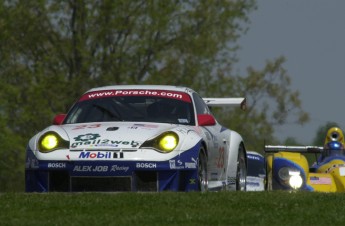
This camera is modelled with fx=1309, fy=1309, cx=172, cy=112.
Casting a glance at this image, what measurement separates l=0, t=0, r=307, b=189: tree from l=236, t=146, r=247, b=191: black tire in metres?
22.2

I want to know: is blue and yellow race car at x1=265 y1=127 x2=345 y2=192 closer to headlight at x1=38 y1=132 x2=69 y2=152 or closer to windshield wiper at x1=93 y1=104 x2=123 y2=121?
windshield wiper at x1=93 y1=104 x2=123 y2=121

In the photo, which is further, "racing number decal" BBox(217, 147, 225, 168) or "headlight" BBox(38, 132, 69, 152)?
"racing number decal" BBox(217, 147, 225, 168)

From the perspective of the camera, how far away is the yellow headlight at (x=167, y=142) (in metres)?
14.1

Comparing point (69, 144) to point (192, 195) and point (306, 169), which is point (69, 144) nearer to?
point (192, 195)

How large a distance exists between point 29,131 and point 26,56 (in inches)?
→ 101

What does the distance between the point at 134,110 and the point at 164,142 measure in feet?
4.44

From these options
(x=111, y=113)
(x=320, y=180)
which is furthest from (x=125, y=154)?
(x=320, y=180)

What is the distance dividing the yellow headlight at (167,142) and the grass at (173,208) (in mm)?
1380

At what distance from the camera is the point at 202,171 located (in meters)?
14.6

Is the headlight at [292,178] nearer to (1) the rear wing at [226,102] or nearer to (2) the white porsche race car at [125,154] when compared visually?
(1) the rear wing at [226,102]

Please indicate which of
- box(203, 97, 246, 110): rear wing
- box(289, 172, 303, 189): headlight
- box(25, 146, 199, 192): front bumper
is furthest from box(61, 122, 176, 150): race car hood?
box(289, 172, 303, 189): headlight

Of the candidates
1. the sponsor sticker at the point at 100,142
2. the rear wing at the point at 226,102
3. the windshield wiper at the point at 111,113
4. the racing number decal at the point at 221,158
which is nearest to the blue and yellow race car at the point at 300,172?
the rear wing at the point at 226,102

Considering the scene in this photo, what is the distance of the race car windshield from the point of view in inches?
603

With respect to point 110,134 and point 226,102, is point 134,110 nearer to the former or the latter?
point 110,134
